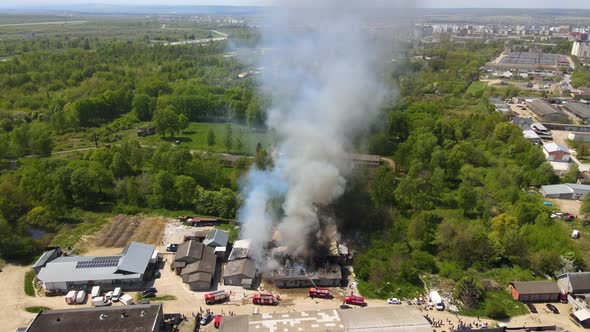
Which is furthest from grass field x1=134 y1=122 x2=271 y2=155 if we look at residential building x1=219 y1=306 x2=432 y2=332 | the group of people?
the group of people

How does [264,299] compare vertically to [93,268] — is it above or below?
below

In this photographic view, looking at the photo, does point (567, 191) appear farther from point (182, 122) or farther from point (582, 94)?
point (582, 94)

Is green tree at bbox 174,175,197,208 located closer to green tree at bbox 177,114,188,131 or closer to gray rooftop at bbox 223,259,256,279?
gray rooftop at bbox 223,259,256,279

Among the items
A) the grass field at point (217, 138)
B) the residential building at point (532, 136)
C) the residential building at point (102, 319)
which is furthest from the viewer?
the residential building at point (532, 136)

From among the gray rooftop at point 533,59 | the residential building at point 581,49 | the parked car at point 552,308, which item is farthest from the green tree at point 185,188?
the residential building at point 581,49

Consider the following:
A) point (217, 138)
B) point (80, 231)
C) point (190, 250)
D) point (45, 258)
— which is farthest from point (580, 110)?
point (45, 258)

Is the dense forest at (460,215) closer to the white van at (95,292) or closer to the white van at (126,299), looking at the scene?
the white van at (126,299)

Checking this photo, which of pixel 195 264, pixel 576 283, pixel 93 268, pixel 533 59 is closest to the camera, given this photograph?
pixel 576 283
